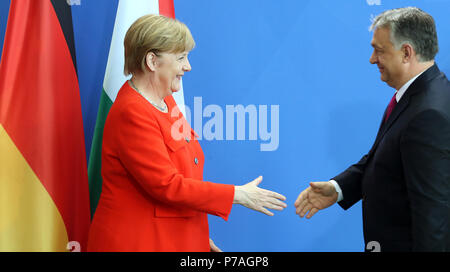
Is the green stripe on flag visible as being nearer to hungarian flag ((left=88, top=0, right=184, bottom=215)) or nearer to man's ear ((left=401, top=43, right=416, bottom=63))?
hungarian flag ((left=88, top=0, right=184, bottom=215))

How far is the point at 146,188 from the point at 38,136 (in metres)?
0.61

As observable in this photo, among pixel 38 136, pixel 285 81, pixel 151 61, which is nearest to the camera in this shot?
pixel 151 61

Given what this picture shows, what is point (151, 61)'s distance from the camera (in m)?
1.54

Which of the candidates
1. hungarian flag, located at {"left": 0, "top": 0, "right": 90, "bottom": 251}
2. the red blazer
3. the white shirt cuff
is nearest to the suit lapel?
the white shirt cuff

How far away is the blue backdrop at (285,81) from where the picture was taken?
2213mm

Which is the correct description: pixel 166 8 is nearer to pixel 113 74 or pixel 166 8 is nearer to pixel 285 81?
pixel 113 74

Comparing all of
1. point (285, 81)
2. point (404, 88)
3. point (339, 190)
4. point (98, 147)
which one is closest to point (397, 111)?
point (404, 88)

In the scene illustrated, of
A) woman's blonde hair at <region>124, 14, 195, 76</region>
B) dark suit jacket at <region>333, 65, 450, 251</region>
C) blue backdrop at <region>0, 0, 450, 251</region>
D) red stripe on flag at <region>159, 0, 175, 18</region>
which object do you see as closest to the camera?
dark suit jacket at <region>333, 65, 450, 251</region>

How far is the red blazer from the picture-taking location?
1.46 m

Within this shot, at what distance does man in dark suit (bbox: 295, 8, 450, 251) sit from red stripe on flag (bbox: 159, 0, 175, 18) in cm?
87

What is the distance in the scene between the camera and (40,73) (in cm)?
185

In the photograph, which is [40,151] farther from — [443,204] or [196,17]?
[443,204]

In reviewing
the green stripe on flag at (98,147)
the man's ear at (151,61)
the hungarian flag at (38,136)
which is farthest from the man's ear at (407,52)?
the hungarian flag at (38,136)

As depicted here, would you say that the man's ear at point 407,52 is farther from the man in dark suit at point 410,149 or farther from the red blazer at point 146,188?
the red blazer at point 146,188
